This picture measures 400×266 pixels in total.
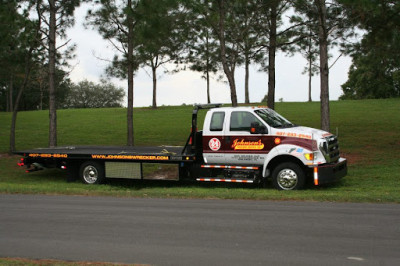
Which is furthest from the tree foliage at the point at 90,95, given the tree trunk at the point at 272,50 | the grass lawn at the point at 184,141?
the tree trunk at the point at 272,50

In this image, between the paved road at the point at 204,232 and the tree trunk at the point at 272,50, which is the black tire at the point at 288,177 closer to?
the paved road at the point at 204,232

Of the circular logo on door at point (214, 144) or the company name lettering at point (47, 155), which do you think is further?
the company name lettering at point (47, 155)

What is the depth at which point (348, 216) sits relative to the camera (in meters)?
9.06

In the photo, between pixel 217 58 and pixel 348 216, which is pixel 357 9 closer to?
pixel 348 216

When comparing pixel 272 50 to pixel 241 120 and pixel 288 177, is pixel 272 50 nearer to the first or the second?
pixel 241 120

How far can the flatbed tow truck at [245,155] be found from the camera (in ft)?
41.2

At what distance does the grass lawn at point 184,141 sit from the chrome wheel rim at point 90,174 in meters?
0.46

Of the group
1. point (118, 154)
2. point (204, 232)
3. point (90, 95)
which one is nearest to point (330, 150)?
point (204, 232)

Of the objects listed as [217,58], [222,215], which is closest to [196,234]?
[222,215]

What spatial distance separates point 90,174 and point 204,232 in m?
8.00

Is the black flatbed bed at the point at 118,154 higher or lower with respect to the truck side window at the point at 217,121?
lower

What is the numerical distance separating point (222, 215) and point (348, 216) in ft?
7.94

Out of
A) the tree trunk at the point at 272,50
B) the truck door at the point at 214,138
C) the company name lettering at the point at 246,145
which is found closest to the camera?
the company name lettering at the point at 246,145

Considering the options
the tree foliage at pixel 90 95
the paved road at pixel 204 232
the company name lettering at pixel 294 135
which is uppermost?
the tree foliage at pixel 90 95
